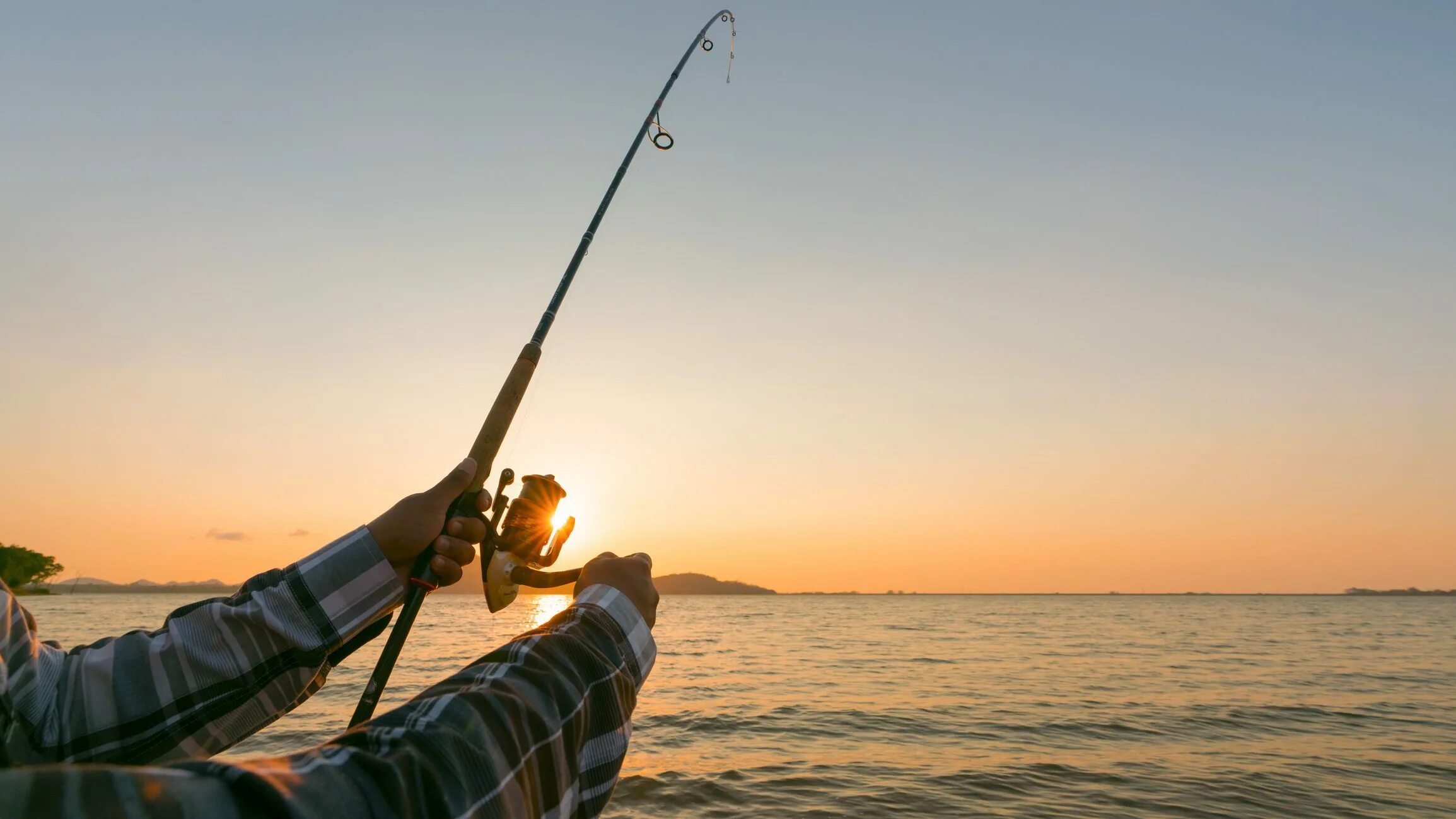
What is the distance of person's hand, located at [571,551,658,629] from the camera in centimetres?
138

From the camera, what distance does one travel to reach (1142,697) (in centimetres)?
1558

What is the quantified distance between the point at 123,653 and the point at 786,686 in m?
16.6

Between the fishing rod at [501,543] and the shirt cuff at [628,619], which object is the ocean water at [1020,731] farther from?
the shirt cuff at [628,619]

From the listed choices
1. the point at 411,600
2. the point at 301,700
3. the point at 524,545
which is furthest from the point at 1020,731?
the point at 301,700

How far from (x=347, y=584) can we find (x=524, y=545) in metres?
0.62

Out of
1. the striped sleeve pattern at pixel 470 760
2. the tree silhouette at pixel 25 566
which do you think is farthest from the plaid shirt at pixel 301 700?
the tree silhouette at pixel 25 566

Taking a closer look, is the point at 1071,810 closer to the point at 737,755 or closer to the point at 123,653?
the point at 737,755

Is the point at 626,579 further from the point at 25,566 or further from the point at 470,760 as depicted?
the point at 25,566

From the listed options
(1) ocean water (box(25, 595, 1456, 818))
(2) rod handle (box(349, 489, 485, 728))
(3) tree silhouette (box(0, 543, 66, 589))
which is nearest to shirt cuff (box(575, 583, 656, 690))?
(2) rod handle (box(349, 489, 485, 728))

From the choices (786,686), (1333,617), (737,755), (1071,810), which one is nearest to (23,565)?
(786,686)

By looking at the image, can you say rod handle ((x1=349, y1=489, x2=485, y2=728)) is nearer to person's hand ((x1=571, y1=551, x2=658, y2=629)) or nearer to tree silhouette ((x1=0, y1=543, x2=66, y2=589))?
person's hand ((x1=571, y1=551, x2=658, y2=629))

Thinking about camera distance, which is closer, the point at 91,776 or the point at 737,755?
the point at 91,776

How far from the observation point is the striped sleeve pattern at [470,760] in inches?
21.5

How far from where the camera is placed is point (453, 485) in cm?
190
